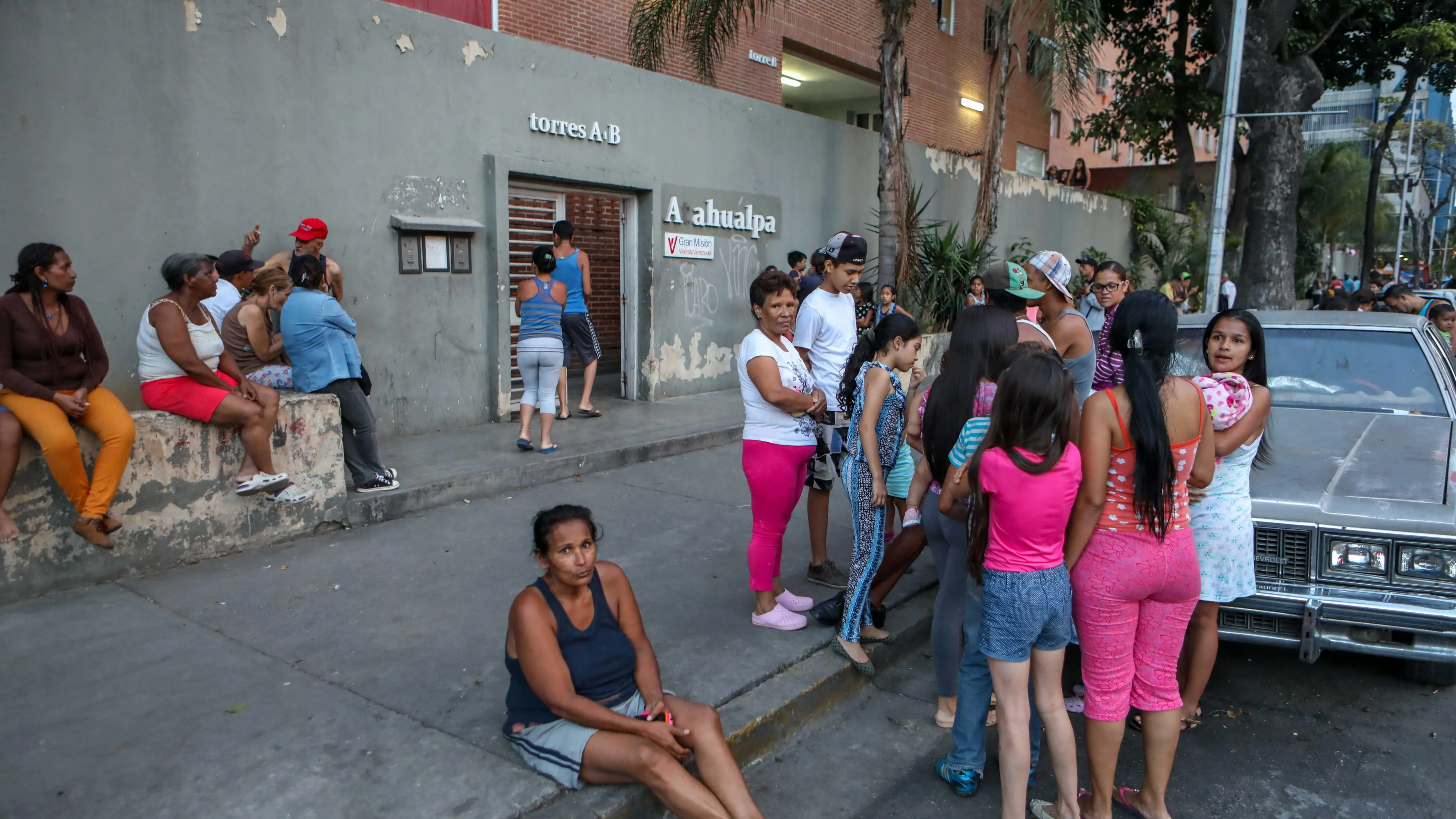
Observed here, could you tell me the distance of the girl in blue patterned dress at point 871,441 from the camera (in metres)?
4.00

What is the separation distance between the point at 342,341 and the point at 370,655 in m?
2.67

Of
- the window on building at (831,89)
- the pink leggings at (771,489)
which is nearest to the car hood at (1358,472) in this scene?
the pink leggings at (771,489)

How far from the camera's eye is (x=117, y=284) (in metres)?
6.33

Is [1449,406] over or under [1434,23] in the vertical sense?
under

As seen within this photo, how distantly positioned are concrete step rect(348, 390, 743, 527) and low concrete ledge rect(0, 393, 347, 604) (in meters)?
0.38

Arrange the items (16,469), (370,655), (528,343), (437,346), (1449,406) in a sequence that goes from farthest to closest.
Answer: (437,346) < (528,343) < (1449,406) < (16,469) < (370,655)

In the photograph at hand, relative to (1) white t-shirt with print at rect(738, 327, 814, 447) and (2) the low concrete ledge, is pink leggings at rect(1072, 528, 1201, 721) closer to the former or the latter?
(1) white t-shirt with print at rect(738, 327, 814, 447)

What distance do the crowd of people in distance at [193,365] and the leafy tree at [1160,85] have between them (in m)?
18.6

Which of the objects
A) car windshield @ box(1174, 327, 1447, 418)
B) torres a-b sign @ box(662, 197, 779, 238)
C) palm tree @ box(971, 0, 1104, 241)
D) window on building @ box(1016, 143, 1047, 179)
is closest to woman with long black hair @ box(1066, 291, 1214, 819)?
car windshield @ box(1174, 327, 1447, 418)

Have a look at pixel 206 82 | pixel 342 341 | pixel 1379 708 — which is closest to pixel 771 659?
pixel 1379 708

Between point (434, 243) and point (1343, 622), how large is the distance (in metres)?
6.99

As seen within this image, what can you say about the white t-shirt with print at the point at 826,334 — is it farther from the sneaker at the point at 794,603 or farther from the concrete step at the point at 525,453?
the concrete step at the point at 525,453

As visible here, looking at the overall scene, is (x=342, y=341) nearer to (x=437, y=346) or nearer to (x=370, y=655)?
→ (x=437, y=346)

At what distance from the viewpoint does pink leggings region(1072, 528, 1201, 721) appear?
3.03 m
